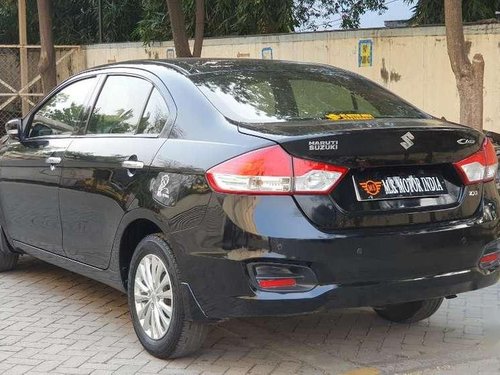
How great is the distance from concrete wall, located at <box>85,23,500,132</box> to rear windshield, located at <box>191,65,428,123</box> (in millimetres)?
6540

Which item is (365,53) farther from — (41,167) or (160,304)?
(160,304)

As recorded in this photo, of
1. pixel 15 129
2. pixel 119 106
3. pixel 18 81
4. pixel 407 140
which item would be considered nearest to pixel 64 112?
pixel 15 129

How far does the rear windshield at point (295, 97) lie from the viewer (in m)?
4.21

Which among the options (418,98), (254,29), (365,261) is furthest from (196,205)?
(254,29)

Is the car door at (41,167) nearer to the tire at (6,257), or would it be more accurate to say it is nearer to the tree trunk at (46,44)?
the tire at (6,257)

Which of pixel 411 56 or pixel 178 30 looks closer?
pixel 178 30

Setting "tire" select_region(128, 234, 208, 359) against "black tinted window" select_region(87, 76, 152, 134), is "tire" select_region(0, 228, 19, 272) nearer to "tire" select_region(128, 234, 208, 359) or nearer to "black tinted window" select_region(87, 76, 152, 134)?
"black tinted window" select_region(87, 76, 152, 134)

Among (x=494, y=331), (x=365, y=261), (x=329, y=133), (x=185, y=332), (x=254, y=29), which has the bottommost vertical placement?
(x=494, y=331)

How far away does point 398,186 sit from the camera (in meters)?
3.83

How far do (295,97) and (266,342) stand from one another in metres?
1.55

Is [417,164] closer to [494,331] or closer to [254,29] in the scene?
[494,331]

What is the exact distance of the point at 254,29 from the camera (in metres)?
16.6

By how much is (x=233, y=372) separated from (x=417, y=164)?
154cm

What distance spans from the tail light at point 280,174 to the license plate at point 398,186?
0.46 ft
